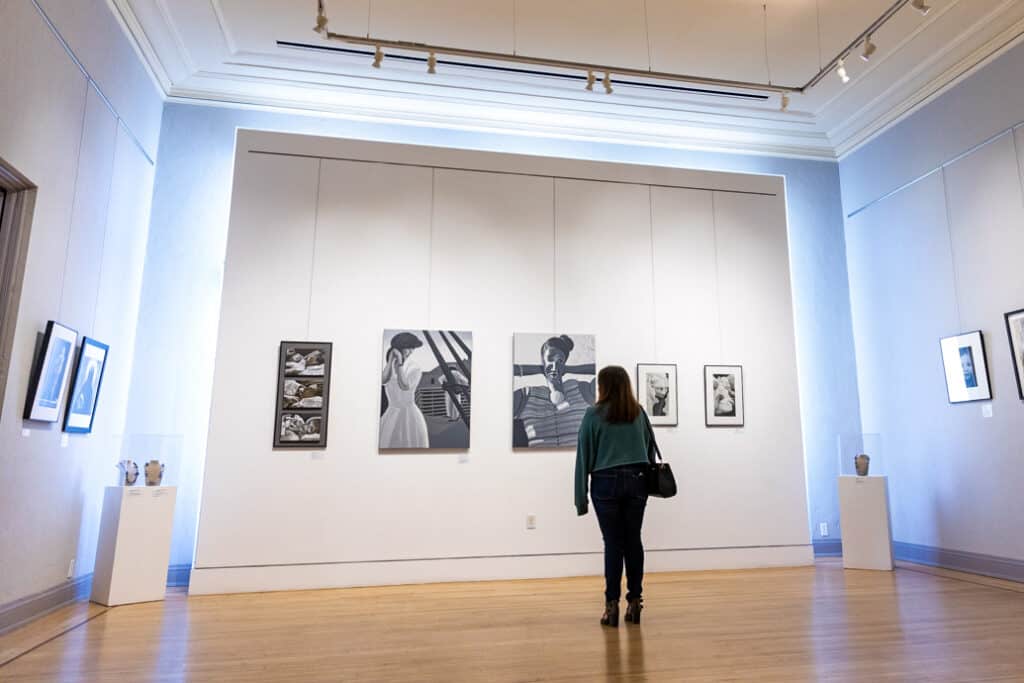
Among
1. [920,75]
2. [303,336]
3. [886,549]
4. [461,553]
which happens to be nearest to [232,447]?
[303,336]

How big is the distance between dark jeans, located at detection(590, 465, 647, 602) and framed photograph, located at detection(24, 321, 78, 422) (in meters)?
4.02

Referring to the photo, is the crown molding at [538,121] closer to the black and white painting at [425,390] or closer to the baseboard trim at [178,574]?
the black and white painting at [425,390]

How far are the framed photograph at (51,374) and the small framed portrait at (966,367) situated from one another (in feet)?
26.9

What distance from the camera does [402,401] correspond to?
6.48 metres

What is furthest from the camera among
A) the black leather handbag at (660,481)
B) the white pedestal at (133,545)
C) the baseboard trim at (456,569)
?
the baseboard trim at (456,569)

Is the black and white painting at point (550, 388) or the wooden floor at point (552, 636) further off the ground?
the black and white painting at point (550, 388)

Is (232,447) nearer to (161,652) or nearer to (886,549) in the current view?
(161,652)

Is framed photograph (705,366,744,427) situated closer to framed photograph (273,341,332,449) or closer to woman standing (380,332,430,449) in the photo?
woman standing (380,332,430,449)

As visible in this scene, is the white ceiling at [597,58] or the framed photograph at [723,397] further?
the framed photograph at [723,397]

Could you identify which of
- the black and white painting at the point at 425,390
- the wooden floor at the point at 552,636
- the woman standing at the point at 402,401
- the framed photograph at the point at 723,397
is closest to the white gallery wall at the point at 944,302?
the wooden floor at the point at 552,636

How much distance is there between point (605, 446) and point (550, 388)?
2.44 metres

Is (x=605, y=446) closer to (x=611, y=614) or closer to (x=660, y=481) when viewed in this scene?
(x=660, y=481)

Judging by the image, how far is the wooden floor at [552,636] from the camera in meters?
3.47

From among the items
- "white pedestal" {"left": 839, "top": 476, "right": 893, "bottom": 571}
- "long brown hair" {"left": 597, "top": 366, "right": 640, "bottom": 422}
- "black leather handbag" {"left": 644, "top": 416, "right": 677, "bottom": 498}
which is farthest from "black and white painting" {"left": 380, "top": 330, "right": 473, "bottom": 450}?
"white pedestal" {"left": 839, "top": 476, "right": 893, "bottom": 571}
